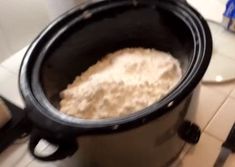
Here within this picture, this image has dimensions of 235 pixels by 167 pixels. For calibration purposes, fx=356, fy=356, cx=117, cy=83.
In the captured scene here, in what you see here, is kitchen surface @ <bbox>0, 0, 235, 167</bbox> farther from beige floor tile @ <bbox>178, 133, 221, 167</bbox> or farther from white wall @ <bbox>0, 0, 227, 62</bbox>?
white wall @ <bbox>0, 0, 227, 62</bbox>

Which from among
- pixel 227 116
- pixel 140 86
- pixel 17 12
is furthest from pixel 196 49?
pixel 17 12

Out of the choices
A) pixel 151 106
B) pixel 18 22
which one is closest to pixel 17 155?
pixel 151 106

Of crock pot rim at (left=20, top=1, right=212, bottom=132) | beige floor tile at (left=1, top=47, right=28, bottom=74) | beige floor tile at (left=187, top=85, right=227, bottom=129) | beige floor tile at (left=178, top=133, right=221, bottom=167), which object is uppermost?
crock pot rim at (left=20, top=1, right=212, bottom=132)

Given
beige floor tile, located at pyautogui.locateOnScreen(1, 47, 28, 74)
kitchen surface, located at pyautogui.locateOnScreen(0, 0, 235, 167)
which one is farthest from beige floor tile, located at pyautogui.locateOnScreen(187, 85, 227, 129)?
beige floor tile, located at pyautogui.locateOnScreen(1, 47, 28, 74)

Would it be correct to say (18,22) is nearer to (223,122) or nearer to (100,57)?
(100,57)

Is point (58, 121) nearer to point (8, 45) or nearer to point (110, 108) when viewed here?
point (110, 108)

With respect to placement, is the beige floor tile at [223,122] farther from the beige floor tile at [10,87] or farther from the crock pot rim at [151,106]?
the beige floor tile at [10,87]
